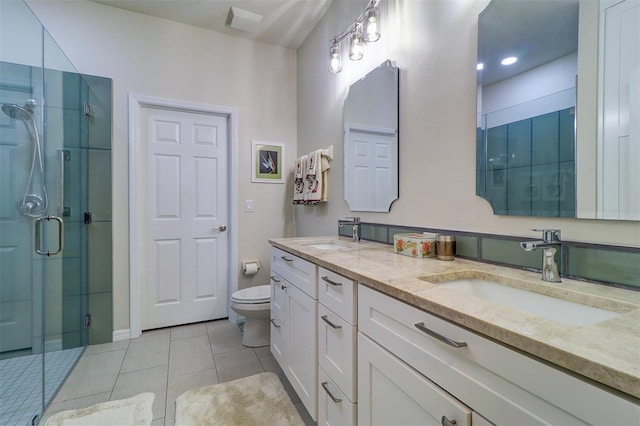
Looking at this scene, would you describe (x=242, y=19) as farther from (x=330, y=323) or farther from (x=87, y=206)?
(x=330, y=323)

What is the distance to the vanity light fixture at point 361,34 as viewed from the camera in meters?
1.59

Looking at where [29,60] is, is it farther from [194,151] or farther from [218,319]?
[218,319]

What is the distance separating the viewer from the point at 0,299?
1.73m

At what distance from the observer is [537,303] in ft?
2.82

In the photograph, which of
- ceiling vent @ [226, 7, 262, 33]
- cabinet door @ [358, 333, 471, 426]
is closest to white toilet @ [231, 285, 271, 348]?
cabinet door @ [358, 333, 471, 426]

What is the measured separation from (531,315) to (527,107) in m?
0.79

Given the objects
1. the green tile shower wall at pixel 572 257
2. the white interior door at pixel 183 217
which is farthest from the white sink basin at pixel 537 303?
the white interior door at pixel 183 217

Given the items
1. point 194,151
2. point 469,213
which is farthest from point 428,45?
point 194,151

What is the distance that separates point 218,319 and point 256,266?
631 millimetres

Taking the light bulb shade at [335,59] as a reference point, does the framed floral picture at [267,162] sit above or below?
below

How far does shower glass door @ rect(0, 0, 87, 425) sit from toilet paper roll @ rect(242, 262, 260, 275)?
4.36 ft

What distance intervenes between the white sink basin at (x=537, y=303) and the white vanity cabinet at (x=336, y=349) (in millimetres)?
359

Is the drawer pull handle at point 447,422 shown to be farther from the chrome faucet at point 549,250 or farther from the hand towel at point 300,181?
the hand towel at point 300,181

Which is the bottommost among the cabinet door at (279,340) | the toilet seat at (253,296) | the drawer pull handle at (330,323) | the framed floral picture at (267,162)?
the cabinet door at (279,340)
